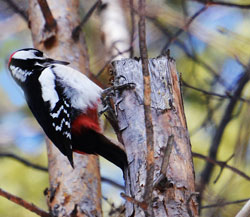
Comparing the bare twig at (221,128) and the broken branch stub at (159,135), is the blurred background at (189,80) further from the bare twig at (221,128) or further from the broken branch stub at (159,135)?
the broken branch stub at (159,135)

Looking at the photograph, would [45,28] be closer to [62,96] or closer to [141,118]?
[62,96]

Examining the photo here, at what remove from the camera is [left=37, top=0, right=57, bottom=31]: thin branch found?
349cm

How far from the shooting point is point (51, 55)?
3684mm

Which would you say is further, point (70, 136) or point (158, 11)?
point (158, 11)

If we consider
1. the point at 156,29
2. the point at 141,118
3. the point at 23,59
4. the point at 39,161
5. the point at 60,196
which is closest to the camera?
the point at 141,118

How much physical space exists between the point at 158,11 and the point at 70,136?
1.44m

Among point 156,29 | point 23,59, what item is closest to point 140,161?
point 23,59

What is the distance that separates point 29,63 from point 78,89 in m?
0.58

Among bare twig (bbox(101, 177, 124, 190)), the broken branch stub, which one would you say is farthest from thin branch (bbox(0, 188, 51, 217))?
bare twig (bbox(101, 177, 124, 190))

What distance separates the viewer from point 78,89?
126 inches

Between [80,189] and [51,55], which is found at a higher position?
[51,55]

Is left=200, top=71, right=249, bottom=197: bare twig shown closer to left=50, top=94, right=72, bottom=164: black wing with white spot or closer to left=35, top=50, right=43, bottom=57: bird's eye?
left=50, top=94, right=72, bottom=164: black wing with white spot

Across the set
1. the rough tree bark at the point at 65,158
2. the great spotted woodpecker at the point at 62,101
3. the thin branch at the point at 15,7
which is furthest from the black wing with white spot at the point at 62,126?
the thin branch at the point at 15,7

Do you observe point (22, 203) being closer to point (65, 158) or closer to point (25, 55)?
point (65, 158)
